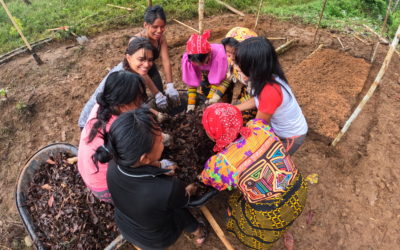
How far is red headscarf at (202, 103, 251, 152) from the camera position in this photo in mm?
1900

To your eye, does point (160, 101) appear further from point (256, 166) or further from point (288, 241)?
point (288, 241)

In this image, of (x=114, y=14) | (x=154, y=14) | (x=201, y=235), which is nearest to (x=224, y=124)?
(x=201, y=235)

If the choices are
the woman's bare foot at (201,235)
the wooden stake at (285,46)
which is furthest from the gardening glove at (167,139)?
the wooden stake at (285,46)

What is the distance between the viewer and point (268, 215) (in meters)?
2.06

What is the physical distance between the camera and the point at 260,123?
2.09 meters

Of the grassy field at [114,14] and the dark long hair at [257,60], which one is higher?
the dark long hair at [257,60]

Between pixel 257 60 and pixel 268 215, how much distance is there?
131 cm

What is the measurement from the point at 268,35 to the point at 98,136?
5788mm

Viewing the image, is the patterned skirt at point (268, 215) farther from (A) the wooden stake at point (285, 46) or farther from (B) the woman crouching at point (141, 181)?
(A) the wooden stake at point (285, 46)

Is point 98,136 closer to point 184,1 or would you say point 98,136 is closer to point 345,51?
point 345,51

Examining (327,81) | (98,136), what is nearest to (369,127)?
(327,81)

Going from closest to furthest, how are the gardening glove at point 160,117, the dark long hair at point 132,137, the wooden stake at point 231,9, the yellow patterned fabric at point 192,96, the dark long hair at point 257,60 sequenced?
the dark long hair at point 132,137 < the dark long hair at point 257,60 < the gardening glove at point 160,117 < the yellow patterned fabric at point 192,96 < the wooden stake at point 231,9

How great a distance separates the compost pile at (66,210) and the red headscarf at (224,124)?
1525mm

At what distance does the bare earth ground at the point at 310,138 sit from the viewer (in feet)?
10.1
